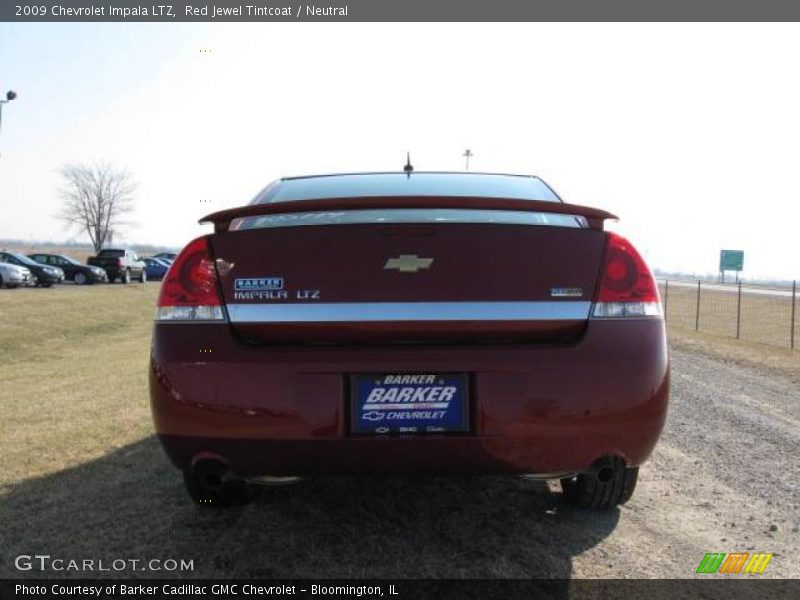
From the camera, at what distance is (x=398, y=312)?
2.11m

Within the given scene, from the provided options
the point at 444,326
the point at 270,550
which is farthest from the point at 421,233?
the point at 270,550

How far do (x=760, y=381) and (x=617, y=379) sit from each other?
676cm

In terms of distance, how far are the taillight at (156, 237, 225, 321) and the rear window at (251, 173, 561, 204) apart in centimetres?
Result: 58

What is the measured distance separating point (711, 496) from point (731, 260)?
89.6 metres

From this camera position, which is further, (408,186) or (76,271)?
(76,271)

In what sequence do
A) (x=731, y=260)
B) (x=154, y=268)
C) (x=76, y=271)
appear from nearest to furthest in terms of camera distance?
(x=76, y=271) < (x=154, y=268) < (x=731, y=260)

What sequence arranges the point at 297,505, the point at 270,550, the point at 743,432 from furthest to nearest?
1. the point at 743,432
2. the point at 297,505
3. the point at 270,550

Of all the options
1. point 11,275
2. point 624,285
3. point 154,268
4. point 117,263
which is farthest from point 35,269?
point 624,285

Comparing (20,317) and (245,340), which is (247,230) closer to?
(245,340)

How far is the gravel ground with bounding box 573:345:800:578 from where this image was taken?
256 centimetres

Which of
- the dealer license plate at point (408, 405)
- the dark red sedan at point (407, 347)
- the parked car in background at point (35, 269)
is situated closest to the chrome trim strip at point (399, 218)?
the dark red sedan at point (407, 347)

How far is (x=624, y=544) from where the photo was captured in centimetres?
268

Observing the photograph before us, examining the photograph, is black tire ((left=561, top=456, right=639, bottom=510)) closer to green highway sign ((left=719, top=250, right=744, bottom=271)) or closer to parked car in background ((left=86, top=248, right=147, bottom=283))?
parked car in background ((left=86, top=248, right=147, bottom=283))

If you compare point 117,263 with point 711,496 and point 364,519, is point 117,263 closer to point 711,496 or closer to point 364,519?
point 364,519
